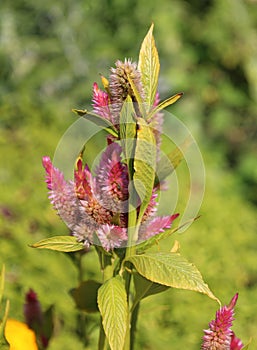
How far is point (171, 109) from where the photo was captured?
2.50 metres

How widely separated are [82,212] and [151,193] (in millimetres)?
52

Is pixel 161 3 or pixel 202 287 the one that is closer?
pixel 202 287

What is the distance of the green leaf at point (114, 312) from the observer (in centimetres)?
42

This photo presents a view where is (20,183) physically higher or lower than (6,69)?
lower

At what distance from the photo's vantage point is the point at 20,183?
1.54 metres

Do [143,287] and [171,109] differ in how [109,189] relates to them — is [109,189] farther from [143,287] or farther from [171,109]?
[171,109]

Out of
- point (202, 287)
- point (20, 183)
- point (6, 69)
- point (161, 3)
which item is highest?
point (161, 3)

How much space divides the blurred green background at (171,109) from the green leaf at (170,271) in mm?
460

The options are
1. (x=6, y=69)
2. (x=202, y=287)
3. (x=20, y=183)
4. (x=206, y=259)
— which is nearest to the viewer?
(x=202, y=287)

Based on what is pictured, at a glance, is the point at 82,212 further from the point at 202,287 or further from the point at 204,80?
the point at 204,80

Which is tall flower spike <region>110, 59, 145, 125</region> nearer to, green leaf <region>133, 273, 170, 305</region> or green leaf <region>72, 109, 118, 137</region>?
green leaf <region>72, 109, 118, 137</region>

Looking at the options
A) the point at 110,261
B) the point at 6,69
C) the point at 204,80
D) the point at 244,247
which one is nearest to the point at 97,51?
the point at 6,69

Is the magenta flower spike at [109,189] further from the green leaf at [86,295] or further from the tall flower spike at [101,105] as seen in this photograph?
the green leaf at [86,295]

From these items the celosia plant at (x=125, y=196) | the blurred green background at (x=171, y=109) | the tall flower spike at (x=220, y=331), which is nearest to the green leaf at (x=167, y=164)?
the celosia plant at (x=125, y=196)
